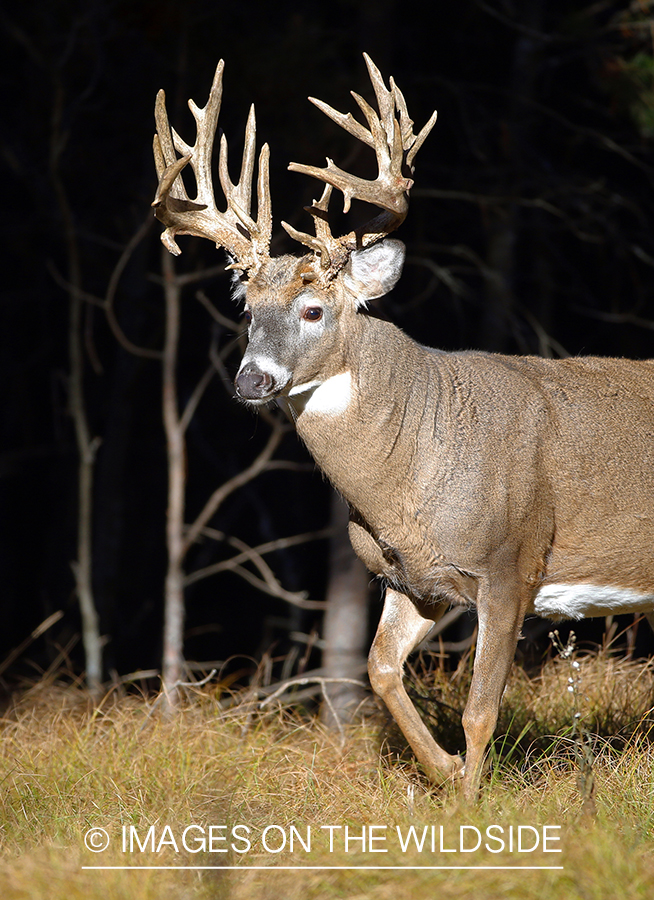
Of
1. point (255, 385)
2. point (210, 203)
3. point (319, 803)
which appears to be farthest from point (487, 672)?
point (210, 203)

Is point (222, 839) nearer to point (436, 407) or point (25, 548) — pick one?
point (436, 407)

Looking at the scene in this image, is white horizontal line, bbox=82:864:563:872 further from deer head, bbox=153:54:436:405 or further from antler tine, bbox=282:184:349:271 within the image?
antler tine, bbox=282:184:349:271

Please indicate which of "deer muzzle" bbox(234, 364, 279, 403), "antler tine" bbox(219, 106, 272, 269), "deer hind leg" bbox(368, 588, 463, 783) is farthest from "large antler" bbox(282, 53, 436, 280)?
"deer hind leg" bbox(368, 588, 463, 783)

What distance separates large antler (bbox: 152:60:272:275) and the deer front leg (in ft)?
5.60

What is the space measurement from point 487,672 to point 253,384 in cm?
140

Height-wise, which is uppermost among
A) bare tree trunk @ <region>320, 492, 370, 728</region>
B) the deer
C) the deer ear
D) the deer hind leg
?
the deer ear

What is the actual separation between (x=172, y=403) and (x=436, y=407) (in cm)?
352

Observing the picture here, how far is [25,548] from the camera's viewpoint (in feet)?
46.3

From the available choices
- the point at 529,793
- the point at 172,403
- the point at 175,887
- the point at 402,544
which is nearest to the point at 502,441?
the point at 402,544

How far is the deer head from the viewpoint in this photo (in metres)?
4.27

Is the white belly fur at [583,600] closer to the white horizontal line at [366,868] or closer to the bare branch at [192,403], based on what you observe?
the white horizontal line at [366,868]

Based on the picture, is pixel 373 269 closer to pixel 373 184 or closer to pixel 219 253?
pixel 373 184

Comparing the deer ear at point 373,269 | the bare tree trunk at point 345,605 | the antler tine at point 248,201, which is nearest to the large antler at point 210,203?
the antler tine at point 248,201
